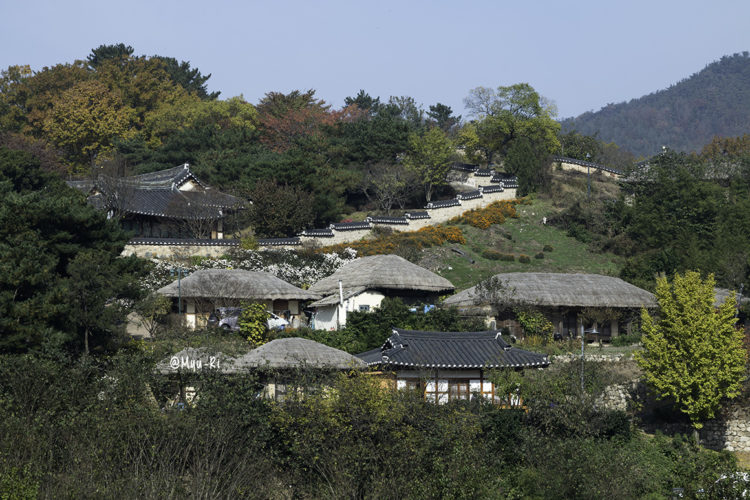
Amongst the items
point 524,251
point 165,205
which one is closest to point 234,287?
point 165,205

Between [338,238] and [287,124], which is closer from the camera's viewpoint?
[338,238]

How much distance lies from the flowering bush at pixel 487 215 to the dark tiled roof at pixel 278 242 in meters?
11.0

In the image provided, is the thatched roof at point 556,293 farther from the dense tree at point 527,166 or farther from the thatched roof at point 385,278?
the dense tree at point 527,166

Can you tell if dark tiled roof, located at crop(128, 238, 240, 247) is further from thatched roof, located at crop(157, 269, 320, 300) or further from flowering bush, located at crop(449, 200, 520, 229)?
flowering bush, located at crop(449, 200, 520, 229)

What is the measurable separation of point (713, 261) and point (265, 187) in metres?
22.9

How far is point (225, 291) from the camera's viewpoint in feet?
128

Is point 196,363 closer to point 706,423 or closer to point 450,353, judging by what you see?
point 450,353

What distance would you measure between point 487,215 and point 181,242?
18.4 m

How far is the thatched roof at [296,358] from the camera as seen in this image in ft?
90.8

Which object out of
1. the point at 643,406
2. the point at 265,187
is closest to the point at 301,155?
the point at 265,187

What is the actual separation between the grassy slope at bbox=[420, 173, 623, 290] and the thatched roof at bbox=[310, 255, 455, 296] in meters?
4.83

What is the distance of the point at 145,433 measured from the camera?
22359 millimetres

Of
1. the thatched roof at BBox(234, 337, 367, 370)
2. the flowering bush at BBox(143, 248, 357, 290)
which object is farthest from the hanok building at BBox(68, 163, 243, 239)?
the thatched roof at BBox(234, 337, 367, 370)

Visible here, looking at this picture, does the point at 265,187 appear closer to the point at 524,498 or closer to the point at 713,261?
the point at 713,261
